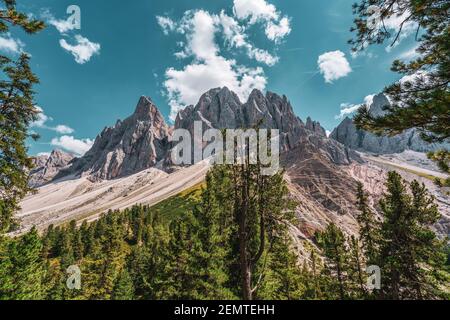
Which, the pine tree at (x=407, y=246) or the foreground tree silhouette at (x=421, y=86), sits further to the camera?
the pine tree at (x=407, y=246)

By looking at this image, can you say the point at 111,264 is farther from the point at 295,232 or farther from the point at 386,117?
the point at 295,232

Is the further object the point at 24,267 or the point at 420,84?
the point at 24,267

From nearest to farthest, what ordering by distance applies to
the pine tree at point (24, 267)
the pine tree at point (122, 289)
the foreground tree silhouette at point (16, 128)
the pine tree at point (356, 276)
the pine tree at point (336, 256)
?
the foreground tree silhouette at point (16, 128) < the pine tree at point (356, 276) < the pine tree at point (24, 267) < the pine tree at point (336, 256) < the pine tree at point (122, 289)

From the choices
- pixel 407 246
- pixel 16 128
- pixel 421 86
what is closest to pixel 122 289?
pixel 16 128

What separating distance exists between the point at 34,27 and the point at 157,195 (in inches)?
7102

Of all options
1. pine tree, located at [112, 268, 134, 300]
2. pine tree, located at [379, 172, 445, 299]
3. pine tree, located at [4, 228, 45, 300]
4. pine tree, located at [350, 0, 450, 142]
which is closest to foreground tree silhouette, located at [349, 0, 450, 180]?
pine tree, located at [350, 0, 450, 142]

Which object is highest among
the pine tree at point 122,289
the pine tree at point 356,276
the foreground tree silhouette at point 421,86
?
the foreground tree silhouette at point 421,86

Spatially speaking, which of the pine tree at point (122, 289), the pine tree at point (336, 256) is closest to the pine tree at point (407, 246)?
the pine tree at point (336, 256)

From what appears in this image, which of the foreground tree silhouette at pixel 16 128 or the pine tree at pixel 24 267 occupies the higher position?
the foreground tree silhouette at pixel 16 128

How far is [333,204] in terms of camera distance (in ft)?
478

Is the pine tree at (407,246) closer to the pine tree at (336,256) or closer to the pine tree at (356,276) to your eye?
the pine tree at (356,276)

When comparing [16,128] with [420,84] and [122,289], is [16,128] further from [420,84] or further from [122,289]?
[122,289]

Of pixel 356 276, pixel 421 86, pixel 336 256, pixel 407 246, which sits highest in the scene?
pixel 421 86
